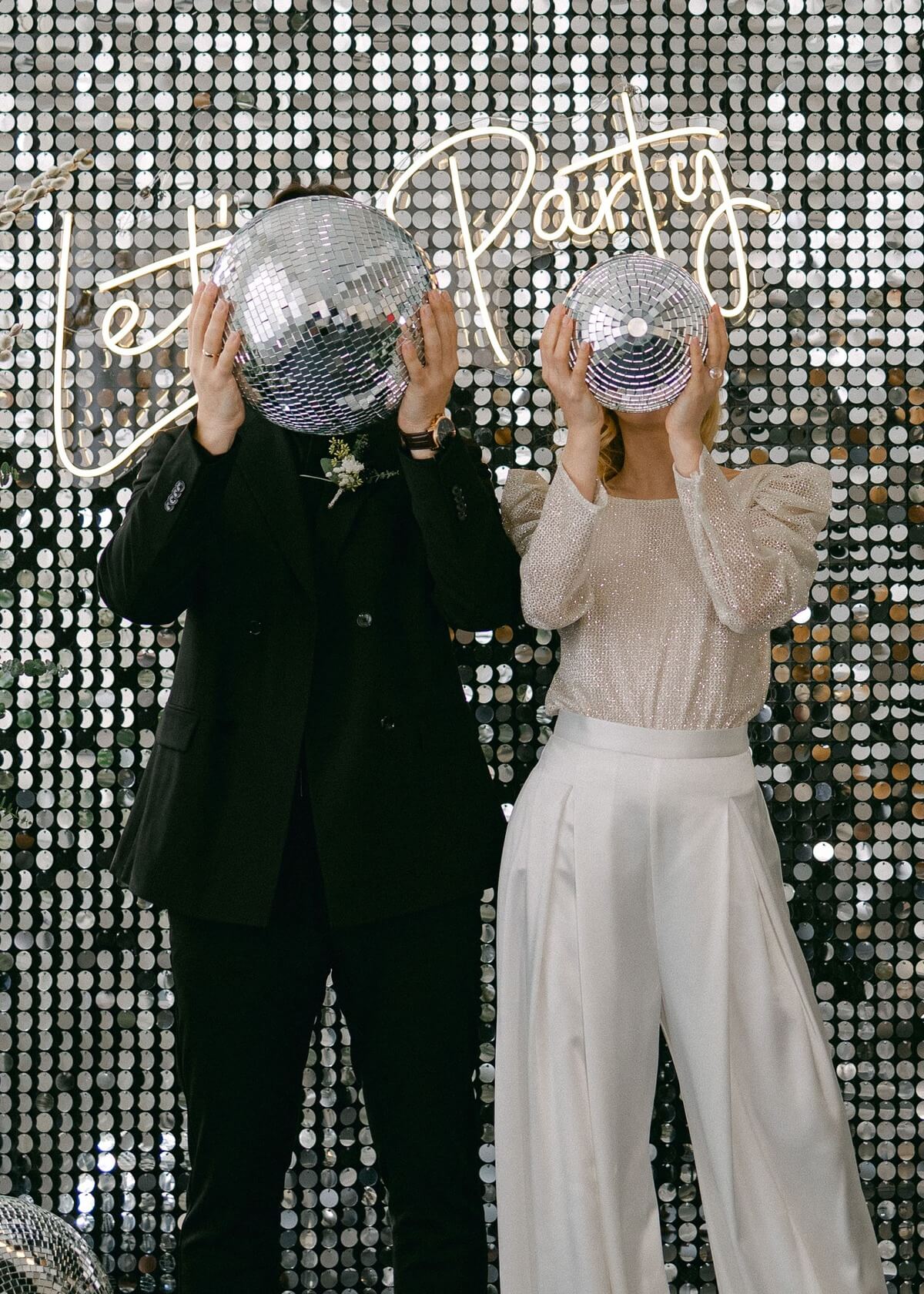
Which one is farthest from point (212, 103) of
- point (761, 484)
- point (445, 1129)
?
point (445, 1129)

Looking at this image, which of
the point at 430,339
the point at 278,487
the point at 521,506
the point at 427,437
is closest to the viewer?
the point at 430,339

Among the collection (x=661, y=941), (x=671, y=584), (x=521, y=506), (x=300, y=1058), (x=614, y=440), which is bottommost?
(x=300, y=1058)

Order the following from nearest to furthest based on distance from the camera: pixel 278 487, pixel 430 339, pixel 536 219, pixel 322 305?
pixel 322 305, pixel 430 339, pixel 278 487, pixel 536 219

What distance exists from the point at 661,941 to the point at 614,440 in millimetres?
732

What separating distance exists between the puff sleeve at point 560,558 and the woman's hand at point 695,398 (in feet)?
0.43

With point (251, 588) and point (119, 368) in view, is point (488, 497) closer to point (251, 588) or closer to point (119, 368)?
point (251, 588)

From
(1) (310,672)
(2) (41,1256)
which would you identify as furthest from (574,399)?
(2) (41,1256)

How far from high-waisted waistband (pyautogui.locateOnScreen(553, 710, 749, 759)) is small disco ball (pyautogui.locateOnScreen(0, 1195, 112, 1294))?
38.5 inches

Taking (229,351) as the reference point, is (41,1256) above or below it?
below

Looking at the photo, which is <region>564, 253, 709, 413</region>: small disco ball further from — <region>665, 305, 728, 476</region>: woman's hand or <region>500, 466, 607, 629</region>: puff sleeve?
<region>500, 466, 607, 629</region>: puff sleeve

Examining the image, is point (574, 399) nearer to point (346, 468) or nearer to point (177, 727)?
point (346, 468)

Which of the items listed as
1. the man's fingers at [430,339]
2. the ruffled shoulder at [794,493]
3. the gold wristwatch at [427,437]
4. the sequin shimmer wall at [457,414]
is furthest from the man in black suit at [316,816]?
the sequin shimmer wall at [457,414]

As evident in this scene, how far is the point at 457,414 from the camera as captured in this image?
2.20 meters

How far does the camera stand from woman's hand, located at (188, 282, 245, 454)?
4.59 feet
